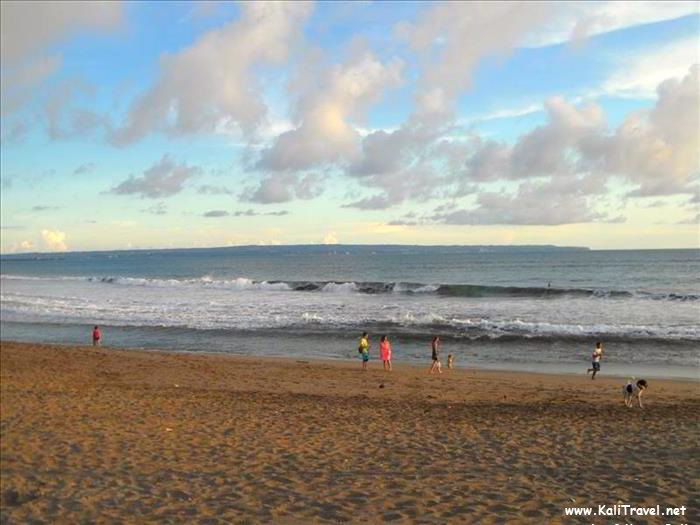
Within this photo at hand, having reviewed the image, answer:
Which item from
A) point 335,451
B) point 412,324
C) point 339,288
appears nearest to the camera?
point 335,451

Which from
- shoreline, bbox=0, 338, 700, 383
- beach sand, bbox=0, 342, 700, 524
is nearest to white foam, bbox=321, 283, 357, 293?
shoreline, bbox=0, 338, 700, 383

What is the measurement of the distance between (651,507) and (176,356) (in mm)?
18163

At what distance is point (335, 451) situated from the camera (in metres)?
9.02

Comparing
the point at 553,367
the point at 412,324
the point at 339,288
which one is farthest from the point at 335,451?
the point at 339,288

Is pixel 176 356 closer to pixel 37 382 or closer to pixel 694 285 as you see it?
pixel 37 382

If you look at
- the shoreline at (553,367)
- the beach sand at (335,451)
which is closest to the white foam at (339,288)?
the shoreline at (553,367)

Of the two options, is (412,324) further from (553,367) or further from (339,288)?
(339,288)

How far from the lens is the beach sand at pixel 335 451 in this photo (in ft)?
22.3

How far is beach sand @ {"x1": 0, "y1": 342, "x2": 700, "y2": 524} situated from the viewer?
22.3 ft

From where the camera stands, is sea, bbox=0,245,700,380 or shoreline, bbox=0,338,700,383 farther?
sea, bbox=0,245,700,380

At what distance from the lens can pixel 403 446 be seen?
30.4 ft

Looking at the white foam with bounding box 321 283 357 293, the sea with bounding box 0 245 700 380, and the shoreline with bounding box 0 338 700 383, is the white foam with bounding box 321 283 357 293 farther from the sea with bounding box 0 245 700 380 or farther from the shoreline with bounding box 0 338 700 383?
the shoreline with bounding box 0 338 700 383

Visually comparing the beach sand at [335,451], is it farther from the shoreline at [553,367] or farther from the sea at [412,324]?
the sea at [412,324]

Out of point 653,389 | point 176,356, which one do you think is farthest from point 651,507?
point 176,356
